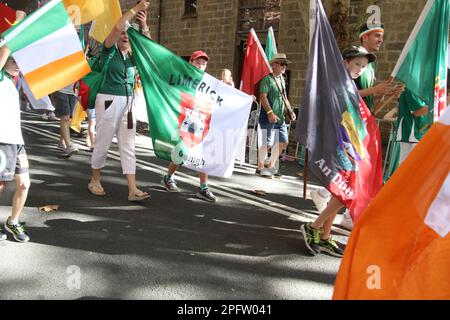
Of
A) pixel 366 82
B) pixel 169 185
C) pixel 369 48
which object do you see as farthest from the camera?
pixel 169 185

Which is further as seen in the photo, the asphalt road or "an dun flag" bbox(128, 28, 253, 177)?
"an dun flag" bbox(128, 28, 253, 177)

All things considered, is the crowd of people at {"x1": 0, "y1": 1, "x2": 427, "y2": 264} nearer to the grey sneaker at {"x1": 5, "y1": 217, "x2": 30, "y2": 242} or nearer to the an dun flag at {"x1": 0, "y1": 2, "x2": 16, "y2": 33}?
Answer: the grey sneaker at {"x1": 5, "y1": 217, "x2": 30, "y2": 242}

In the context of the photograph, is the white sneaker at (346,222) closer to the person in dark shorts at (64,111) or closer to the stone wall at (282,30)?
the stone wall at (282,30)

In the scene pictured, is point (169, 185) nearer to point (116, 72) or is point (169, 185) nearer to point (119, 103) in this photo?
point (119, 103)

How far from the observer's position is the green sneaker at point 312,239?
164 inches

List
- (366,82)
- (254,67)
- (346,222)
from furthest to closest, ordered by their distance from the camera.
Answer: (254,67)
(346,222)
(366,82)

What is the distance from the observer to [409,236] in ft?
6.43

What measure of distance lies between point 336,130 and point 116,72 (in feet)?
8.79

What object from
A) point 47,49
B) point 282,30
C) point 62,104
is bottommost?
point 62,104

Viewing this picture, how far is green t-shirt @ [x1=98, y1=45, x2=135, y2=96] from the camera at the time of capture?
5.09 m

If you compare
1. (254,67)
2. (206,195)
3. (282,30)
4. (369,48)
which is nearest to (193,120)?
(206,195)

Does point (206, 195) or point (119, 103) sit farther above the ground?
point (119, 103)

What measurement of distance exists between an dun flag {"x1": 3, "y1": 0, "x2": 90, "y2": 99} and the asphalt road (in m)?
1.36

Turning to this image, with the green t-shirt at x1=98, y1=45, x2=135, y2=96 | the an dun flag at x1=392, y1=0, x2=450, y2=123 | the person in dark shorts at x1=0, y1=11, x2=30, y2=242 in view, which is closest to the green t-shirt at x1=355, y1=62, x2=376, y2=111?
the an dun flag at x1=392, y1=0, x2=450, y2=123
